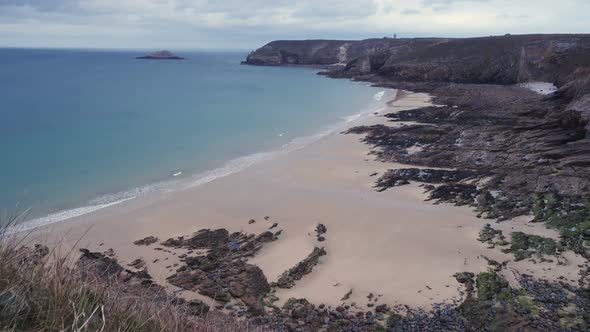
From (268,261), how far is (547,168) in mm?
10209

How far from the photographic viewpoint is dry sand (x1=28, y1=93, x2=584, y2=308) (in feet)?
26.8

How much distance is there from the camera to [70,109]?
108ft

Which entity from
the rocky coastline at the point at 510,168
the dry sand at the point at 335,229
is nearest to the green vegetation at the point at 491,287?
the rocky coastline at the point at 510,168

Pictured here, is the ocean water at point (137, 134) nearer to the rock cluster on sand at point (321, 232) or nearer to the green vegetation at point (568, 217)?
the rock cluster on sand at point (321, 232)

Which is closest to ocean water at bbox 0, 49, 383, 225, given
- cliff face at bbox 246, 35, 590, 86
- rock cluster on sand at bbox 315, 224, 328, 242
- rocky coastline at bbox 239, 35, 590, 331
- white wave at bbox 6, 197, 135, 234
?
white wave at bbox 6, 197, 135, 234

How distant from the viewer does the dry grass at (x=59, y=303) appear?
2.58 m

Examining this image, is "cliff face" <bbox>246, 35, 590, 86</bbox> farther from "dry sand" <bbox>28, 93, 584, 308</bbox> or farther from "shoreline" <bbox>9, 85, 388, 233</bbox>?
"dry sand" <bbox>28, 93, 584, 308</bbox>

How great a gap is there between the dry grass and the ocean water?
2.52 m

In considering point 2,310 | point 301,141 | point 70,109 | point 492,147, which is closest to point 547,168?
point 492,147

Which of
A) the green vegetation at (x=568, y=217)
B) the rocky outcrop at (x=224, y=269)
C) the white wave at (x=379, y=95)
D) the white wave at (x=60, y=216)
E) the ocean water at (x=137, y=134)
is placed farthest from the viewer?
the white wave at (x=379, y=95)

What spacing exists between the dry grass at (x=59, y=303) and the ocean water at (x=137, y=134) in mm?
2523

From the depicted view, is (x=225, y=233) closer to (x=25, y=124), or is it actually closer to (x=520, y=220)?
(x=520, y=220)

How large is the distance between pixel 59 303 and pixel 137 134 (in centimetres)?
2317

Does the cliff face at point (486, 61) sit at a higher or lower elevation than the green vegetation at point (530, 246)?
higher
